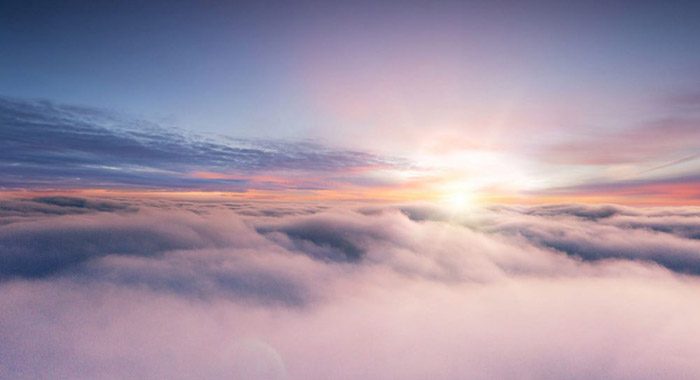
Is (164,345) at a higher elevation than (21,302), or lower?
lower

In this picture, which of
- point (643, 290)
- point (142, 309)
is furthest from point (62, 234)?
point (643, 290)

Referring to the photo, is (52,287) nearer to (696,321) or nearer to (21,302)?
(21,302)

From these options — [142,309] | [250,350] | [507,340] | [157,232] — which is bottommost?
[250,350]

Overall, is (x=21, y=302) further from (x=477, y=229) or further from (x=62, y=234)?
(x=477, y=229)

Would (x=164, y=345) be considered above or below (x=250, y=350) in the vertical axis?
above

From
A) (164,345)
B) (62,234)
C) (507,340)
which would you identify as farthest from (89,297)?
(507,340)

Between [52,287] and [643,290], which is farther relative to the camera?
[643,290]

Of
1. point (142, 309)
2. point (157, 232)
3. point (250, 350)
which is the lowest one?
point (250, 350)

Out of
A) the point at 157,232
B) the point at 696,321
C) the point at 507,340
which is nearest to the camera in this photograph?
the point at 507,340

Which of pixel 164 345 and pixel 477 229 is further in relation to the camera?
pixel 477 229

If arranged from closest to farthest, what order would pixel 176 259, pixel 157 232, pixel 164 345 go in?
pixel 164 345
pixel 176 259
pixel 157 232
